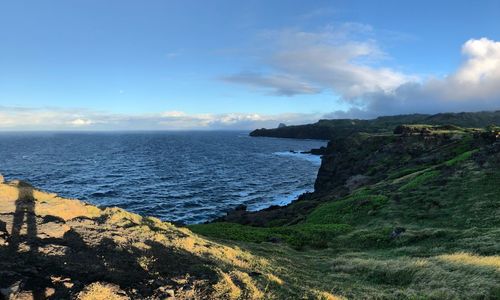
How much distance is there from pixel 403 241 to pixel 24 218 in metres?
25.5

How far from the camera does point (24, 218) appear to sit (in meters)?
15.7

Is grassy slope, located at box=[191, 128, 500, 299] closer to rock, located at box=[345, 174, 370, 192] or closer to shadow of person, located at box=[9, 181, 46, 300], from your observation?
shadow of person, located at box=[9, 181, 46, 300]

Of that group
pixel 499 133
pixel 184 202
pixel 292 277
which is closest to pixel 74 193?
pixel 184 202

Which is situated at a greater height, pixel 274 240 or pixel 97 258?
pixel 97 258

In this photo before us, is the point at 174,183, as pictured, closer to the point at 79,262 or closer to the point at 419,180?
the point at 419,180

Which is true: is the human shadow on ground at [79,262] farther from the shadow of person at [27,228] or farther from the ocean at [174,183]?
the ocean at [174,183]

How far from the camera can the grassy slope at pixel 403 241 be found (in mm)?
17078

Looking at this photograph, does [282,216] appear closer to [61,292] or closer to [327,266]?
[327,266]

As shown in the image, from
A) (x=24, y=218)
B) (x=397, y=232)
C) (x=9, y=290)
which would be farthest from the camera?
(x=397, y=232)

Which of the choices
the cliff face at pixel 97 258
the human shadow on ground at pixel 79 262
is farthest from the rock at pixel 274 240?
the human shadow on ground at pixel 79 262

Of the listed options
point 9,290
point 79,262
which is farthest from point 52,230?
point 9,290

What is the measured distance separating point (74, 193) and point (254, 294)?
2851 inches

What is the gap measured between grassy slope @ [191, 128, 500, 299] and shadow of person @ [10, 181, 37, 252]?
940 cm

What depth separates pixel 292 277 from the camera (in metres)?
17.6
